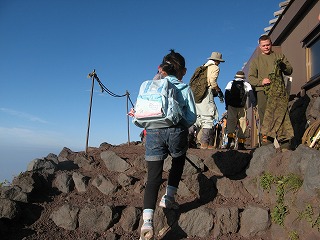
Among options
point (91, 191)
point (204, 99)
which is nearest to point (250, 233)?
point (91, 191)

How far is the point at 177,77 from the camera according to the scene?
3.67 metres

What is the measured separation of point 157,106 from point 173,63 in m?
0.67

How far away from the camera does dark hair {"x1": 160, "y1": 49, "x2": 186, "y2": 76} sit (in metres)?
3.59

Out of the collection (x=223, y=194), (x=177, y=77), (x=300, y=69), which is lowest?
(x=223, y=194)

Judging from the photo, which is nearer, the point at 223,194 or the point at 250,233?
the point at 250,233

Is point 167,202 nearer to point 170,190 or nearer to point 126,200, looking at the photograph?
point 170,190

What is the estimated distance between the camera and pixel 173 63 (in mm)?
3609

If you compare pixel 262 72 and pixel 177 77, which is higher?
pixel 262 72

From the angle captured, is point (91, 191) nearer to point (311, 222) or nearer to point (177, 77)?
point (177, 77)

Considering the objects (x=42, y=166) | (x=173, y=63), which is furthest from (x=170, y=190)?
(x=42, y=166)

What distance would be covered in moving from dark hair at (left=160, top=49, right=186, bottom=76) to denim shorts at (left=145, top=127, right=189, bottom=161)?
0.69 m

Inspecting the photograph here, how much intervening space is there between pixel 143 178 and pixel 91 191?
872mm

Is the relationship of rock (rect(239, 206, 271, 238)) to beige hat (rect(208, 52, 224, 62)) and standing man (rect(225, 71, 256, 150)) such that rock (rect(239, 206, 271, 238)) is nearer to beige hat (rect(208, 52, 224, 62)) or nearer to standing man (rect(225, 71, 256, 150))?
standing man (rect(225, 71, 256, 150))

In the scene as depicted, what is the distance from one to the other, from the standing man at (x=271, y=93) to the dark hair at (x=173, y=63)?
205 centimetres
